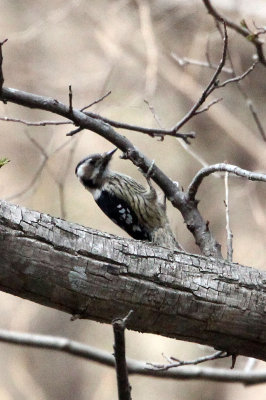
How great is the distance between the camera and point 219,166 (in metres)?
2.79

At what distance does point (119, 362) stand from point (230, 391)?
5.65 metres

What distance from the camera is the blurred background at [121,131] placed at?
6.81 meters

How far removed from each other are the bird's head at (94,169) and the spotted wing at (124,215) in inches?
5.6

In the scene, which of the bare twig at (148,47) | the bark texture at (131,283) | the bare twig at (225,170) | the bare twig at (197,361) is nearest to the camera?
the bark texture at (131,283)

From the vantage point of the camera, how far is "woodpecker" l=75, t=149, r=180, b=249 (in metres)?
3.91

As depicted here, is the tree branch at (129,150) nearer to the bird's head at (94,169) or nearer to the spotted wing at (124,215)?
the spotted wing at (124,215)

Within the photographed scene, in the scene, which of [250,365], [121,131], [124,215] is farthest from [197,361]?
[121,131]

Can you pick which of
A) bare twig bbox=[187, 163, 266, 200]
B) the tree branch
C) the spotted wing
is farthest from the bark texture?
the spotted wing

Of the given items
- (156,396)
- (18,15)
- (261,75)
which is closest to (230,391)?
(156,396)

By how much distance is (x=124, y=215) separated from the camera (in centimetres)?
401

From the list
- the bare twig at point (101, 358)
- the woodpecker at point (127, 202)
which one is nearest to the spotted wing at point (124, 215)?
the woodpecker at point (127, 202)

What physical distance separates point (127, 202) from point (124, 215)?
0.26ft

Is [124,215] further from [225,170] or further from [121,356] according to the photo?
[121,356]

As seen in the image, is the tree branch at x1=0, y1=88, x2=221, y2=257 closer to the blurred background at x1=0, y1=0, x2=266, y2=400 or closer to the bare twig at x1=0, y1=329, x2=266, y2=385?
the bare twig at x1=0, y1=329, x2=266, y2=385
